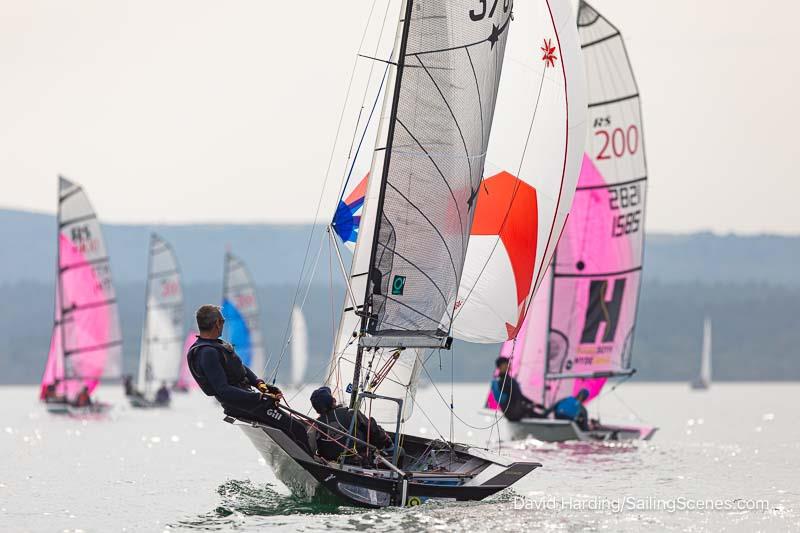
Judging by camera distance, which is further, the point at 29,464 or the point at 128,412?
the point at 128,412

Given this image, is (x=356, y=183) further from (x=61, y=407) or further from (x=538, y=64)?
(x=61, y=407)

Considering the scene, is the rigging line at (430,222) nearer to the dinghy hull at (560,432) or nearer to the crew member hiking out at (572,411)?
the dinghy hull at (560,432)

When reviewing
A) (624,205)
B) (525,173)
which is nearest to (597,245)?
(624,205)

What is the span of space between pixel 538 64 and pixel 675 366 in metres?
175

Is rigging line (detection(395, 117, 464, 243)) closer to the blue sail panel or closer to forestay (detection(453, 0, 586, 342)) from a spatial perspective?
forestay (detection(453, 0, 586, 342))

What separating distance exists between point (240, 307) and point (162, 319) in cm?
406

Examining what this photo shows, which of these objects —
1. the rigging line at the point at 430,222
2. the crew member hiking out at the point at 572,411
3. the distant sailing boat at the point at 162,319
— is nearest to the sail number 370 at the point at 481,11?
the rigging line at the point at 430,222

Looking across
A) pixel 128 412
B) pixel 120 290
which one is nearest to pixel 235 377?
pixel 128 412

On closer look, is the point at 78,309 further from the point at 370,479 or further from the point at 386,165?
the point at 370,479

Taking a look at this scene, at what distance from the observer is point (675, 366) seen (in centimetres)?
18875

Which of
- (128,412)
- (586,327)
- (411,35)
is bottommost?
(128,412)

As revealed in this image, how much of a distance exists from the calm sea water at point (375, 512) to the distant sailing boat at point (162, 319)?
24.9 meters

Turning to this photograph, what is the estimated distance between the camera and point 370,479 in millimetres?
14148

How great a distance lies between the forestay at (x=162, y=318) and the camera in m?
59.7
